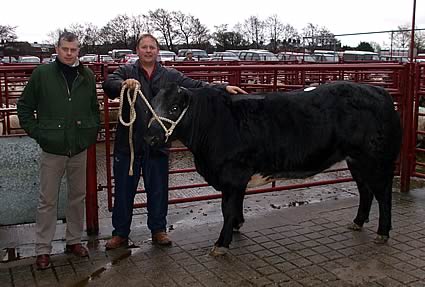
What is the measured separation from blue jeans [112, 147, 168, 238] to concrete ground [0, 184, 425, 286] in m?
0.23

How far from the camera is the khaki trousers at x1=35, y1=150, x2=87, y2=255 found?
4.17 meters

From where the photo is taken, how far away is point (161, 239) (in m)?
4.76

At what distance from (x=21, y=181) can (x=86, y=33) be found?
63827 mm

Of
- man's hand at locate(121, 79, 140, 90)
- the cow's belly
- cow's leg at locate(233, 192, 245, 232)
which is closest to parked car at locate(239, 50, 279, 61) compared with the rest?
cow's leg at locate(233, 192, 245, 232)

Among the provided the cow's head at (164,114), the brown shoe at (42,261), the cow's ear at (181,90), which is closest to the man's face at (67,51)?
the cow's head at (164,114)

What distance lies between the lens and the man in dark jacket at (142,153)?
14.7 feet

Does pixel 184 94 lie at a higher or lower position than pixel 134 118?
higher

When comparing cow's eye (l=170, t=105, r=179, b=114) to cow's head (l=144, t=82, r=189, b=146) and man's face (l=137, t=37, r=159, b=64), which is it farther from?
man's face (l=137, t=37, r=159, b=64)

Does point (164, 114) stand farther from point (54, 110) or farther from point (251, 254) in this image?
point (251, 254)

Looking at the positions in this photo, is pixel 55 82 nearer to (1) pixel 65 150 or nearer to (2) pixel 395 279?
(1) pixel 65 150

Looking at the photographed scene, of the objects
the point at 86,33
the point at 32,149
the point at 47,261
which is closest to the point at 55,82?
the point at 32,149

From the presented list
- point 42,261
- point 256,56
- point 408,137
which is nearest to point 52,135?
point 42,261

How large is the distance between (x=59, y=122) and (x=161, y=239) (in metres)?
1.42

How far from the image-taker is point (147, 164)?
471 cm
